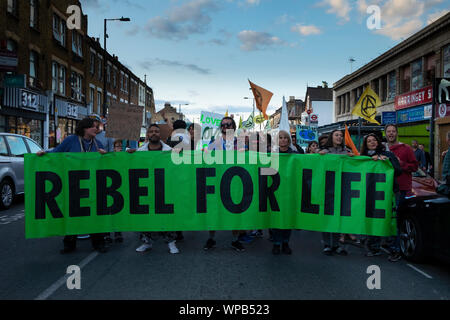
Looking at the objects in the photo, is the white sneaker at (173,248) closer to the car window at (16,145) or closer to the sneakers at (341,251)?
the sneakers at (341,251)

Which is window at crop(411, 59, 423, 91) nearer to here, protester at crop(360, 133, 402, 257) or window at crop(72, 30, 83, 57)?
protester at crop(360, 133, 402, 257)

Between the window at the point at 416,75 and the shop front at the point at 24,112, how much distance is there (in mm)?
22778

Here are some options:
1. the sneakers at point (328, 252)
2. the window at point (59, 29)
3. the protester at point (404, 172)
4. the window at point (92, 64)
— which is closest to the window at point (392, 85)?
the window at point (59, 29)

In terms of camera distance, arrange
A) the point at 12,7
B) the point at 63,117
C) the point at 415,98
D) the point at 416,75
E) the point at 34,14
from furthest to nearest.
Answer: the point at 63,117
the point at 416,75
the point at 34,14
the point at 415,98
the point at 12,7

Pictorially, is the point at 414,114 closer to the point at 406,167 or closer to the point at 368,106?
the point at 368,106

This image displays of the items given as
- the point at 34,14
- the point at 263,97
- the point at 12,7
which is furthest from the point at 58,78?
the point at 263,97

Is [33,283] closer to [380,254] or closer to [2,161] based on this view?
[380,254]

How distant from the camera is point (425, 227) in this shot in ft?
18.0

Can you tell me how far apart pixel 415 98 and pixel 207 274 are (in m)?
22.1

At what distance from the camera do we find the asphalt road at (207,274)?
4.33 metres

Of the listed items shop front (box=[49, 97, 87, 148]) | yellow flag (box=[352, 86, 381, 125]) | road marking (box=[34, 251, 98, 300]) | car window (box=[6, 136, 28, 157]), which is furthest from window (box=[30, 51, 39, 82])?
road marking (box=[34, 251, 98, 300])

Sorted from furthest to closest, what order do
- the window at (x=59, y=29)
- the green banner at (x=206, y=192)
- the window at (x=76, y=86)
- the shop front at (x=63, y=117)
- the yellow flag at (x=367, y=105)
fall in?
the window at (x=76, y=86)
the window at (x=59, y=29)
the shop front at (x=63, y=117)
the yellow flag at (x=367, y=105)
the green banner at (x=206, y=192)
